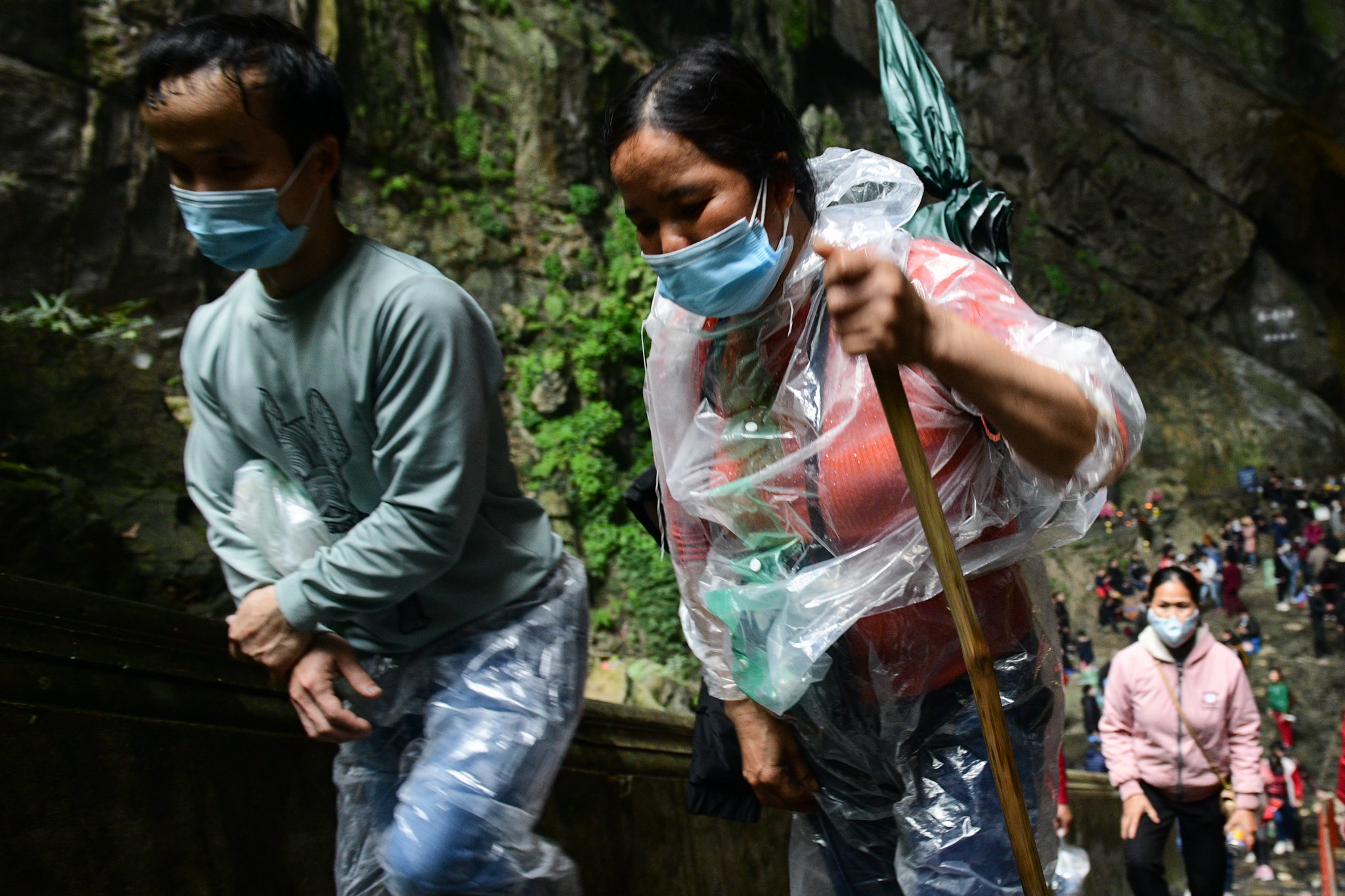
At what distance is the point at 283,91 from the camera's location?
4.98 ft

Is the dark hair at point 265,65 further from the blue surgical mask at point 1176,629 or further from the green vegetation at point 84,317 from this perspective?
the green vegetation at point 84,317

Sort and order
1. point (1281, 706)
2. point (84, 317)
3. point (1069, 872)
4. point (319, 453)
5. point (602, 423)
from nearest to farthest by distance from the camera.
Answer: point (319, 453) → point (1069, 872) → point (84, 317) → point (1281, 706) → point (602, 423)

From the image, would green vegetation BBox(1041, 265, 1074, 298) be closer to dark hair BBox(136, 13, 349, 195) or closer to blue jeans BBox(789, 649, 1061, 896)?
blue jeans BBox(789, 649, 1061, 896)

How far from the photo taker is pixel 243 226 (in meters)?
1.52

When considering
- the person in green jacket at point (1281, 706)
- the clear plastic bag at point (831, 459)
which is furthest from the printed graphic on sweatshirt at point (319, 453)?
the person in green jacket at point (1281, 706)

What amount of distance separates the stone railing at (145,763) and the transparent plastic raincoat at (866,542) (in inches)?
35.2

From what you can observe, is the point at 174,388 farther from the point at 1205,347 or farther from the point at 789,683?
the point at 1205,347

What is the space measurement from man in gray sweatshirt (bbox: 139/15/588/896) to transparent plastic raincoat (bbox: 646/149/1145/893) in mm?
313

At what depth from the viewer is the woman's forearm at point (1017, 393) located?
1.12m

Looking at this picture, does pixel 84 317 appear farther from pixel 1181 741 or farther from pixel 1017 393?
pixel 1017 393

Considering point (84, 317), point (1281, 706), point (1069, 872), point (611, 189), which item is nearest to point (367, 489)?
point (1069, 872)

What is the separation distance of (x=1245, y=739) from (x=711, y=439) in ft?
9.72

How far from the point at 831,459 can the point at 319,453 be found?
2.61ft

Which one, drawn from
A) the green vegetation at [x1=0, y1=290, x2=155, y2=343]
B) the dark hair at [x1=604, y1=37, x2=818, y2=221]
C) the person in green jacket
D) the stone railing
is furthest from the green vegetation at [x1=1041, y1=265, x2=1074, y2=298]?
the dark hair at [x1=604, y1=37, x2=818, y2=221]
